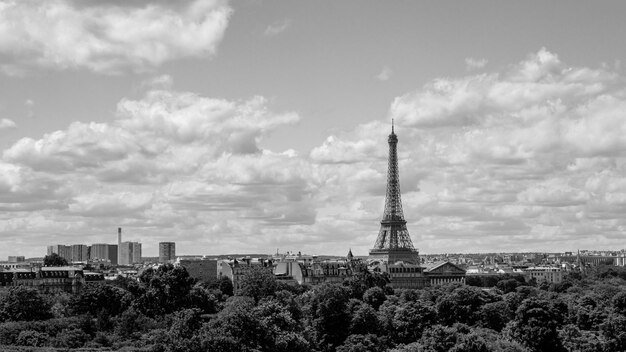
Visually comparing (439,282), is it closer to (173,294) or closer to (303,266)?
(303,266)

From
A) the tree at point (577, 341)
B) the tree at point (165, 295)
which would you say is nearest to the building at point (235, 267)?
the tree at point (165, 295)

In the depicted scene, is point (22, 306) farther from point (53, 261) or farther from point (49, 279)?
point (53, 261)

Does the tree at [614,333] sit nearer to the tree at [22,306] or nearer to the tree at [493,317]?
the tree at [493,317]

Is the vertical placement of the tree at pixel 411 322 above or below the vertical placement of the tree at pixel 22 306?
below

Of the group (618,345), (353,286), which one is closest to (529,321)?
(618,345)

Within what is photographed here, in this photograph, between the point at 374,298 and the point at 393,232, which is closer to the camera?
the point at 374,298

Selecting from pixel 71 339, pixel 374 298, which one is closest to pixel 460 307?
pixel 374 298

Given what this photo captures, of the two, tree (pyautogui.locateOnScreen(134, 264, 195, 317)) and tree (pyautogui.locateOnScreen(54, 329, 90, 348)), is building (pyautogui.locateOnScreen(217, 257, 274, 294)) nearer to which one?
tree (pyautogui.locateOnScreen(134, 264, 195, 317))
